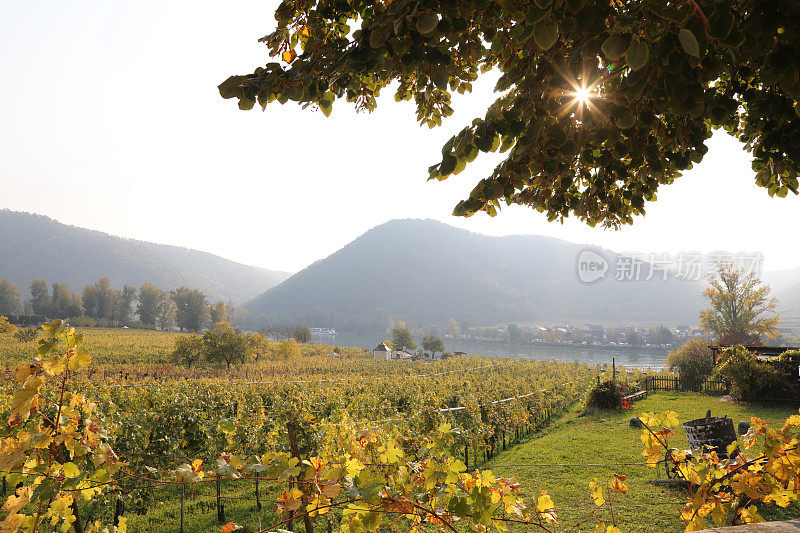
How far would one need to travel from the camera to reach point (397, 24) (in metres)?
0.99

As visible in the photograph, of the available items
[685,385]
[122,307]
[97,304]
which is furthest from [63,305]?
[685,385]

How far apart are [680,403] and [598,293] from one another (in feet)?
522

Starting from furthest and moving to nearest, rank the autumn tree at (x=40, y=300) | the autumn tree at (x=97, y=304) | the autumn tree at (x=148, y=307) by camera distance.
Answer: the autumn tree at (x=97, y=304)
the autumn tree at (x=148, y=307)
the autumn tree at (x=40, y=300)

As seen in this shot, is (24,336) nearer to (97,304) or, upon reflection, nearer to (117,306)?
(117,306)

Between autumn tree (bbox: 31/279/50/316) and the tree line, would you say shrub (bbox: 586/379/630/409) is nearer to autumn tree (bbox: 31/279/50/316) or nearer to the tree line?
the tree line

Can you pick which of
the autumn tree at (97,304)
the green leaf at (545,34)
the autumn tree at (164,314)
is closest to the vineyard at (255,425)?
the green leaf at (545,34)

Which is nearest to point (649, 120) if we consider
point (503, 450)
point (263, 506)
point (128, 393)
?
point (263, 506)

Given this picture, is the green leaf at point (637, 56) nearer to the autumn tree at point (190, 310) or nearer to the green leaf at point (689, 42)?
the green leaf at point (689, 42)

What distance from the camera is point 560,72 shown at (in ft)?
4.38

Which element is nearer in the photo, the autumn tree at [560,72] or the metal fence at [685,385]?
the autumn tree at [560,72]

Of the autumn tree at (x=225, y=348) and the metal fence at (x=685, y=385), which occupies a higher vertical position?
the metal fence at (x=685, y=385)

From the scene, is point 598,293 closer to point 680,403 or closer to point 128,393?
point 680,403

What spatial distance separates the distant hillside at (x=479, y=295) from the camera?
5832 inches

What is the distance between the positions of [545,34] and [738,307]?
124 feet
